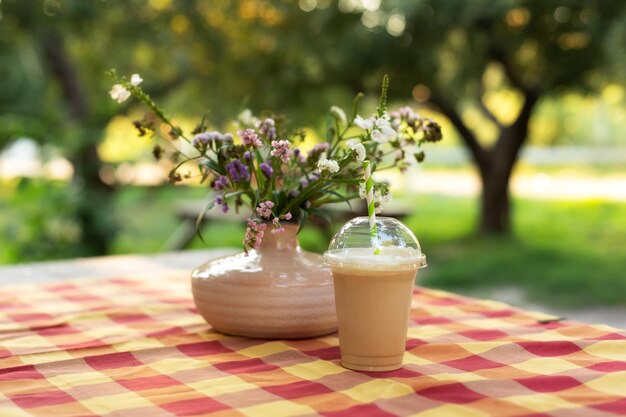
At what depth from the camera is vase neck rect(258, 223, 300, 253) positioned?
54.7 inches

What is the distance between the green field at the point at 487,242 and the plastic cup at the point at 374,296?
396 cm

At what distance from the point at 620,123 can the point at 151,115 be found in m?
10.2

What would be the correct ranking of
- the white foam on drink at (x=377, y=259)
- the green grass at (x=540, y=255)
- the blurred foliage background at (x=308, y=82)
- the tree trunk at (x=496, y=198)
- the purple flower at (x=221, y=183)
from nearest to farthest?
the white foam on drink at (x=377, y=259) → the purple flower at (x=221, y=183) → the blurred foliage background at (x=308, y=82) → the green grass at (x=540, y=255) → the tree trunk at (x=496, y=198)

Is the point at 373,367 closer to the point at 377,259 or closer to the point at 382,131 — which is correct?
the point at 377,259

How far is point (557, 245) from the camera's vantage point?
6590 millimetres

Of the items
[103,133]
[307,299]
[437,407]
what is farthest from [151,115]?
[103,133]

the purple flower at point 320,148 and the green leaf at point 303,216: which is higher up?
the purple flower at point 320,148

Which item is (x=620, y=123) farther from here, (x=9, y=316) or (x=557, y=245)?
(x=9, y=316)

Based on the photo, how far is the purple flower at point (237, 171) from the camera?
134 cm

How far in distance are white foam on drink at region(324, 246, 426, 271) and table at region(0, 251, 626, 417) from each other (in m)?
0.14

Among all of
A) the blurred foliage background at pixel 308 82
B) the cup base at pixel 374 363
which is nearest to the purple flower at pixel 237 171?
the cup base at pixel 374 363

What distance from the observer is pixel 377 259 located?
1.13 metres

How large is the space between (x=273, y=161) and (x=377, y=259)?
29cm

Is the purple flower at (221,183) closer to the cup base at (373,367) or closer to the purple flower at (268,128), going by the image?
the purple flower at (268,128)
